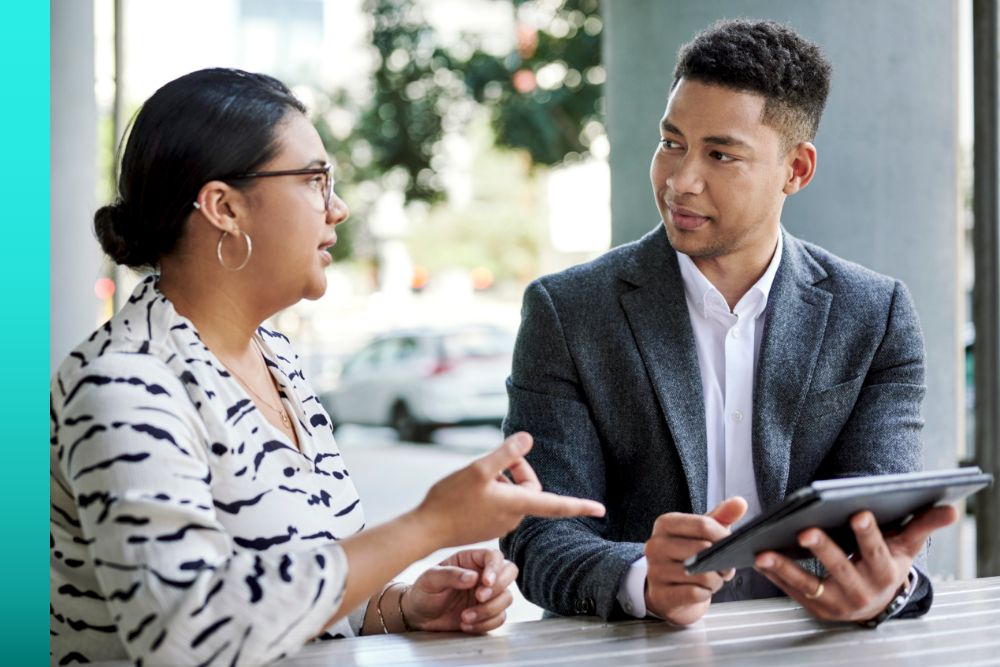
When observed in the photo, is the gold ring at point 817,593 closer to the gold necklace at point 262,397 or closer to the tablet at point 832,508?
the tablet at point 832,508

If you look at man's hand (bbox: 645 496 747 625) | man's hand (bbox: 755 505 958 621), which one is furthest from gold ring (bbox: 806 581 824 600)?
man's hand (bbox: 645 496 747 625)

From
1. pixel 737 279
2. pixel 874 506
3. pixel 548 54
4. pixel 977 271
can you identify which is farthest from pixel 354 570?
pixel 548 54

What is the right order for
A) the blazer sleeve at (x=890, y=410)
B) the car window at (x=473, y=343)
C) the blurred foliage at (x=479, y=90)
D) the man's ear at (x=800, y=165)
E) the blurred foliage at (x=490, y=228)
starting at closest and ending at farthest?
the blazer sleeve at (x=890, y=410), the man's ear at (x=800, y=165), the blurred foliage at (x=479, y=90), the car window at (x=473, y=343), the blurred foliage at (x=490, y=228)

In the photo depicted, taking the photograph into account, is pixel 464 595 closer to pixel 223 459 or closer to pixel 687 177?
pixel 223 459

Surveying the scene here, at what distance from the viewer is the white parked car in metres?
14.3

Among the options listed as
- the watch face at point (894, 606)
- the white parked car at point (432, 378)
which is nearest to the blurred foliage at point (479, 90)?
the white parked car at point (432, 378)

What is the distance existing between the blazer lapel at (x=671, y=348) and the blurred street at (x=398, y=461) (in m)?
5.65

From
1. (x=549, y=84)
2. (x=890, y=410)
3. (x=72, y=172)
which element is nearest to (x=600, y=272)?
(x=890, y=410)

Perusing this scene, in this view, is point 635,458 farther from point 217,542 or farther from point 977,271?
point 977,271

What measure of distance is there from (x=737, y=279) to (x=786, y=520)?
1.20 m

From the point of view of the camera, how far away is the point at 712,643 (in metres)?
1.96

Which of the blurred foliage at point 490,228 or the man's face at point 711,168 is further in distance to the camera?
the blurred foliage at point 490,228

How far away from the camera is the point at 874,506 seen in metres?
1.83

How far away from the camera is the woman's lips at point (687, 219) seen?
2.70m
